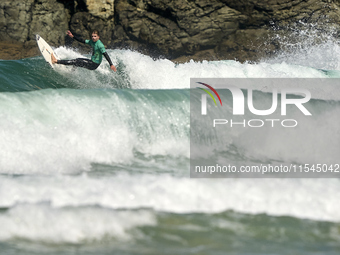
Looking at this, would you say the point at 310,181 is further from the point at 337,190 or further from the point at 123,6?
the point at 123,6

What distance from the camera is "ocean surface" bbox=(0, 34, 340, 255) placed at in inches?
119

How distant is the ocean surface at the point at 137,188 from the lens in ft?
9.90

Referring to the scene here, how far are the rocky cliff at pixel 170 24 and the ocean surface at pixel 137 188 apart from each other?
1171cm

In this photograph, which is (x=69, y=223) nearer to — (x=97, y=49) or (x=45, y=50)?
(x=97, y=49)

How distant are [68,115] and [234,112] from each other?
2.45 meters

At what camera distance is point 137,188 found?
12.3 feet

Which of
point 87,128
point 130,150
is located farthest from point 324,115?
point 87,128

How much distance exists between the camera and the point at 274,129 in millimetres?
5773

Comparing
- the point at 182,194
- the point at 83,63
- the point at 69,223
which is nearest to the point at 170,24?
the point at 83,63

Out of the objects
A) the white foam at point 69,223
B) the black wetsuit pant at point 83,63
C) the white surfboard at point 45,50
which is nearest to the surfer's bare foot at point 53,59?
the white surfboard at point 45,50

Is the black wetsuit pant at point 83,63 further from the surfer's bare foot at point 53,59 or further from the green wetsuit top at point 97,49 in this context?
the surfer's bare foot at point 53,59

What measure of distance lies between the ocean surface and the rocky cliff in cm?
1171

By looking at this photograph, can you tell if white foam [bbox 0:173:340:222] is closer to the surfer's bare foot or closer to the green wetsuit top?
the green wetsuit top

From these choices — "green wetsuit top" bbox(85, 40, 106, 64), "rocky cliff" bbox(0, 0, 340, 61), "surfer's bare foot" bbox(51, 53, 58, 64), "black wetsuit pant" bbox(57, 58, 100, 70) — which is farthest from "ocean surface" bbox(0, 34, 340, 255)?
"rocky cliff" bbox(0, 0, 340, 61)
